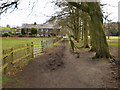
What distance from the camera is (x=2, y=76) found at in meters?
6.91

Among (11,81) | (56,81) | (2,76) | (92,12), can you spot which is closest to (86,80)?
(56,81)

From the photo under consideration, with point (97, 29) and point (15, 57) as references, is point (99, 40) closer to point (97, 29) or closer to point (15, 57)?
point (97, 29)

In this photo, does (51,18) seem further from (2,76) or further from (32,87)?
(32,87)

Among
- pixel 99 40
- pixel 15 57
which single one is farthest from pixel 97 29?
pixel 15 57

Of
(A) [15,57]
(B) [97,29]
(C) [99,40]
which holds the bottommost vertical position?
(A) [15,57]

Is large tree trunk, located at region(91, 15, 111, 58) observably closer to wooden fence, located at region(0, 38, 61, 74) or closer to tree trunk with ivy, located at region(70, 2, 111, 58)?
tree trunk with ivy, located at region(70, 2, 111, 58)

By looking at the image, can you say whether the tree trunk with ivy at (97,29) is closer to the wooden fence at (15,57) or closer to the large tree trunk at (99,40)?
the large tree trunk at (99,40)

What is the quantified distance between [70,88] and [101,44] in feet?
26.1

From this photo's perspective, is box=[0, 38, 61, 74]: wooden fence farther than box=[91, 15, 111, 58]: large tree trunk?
No

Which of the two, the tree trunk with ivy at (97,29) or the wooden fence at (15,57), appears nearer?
the wooden fence at (15,57)

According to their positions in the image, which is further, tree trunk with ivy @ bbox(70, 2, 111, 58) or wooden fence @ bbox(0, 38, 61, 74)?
tree trunk with ivy @ bbox(70, 2, 111, 58)

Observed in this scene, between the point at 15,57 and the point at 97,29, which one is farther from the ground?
the point at 97,29


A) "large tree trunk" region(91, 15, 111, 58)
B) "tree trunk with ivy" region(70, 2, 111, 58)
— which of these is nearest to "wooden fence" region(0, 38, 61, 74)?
"tree trunk with ivy" region(70, 2, 111, 58)

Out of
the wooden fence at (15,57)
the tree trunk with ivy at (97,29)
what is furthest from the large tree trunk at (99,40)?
the wooden fence at (15,57)
